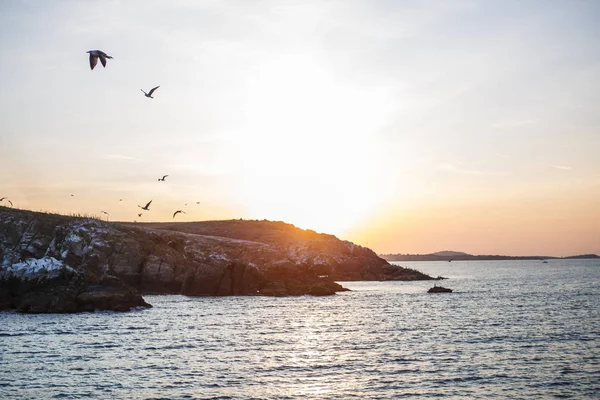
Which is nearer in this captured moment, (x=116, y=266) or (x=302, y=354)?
(x=302, y=354)

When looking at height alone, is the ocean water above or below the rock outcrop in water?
below

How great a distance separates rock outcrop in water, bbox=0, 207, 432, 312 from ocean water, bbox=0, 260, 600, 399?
16.7 ft

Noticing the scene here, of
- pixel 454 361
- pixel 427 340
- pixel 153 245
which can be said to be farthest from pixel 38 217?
pixel 454 361

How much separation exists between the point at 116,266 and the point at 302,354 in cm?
6037

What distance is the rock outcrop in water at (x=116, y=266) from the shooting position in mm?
65375

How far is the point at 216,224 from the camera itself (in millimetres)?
186750

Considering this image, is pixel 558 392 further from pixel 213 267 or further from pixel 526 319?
pixel 213 267

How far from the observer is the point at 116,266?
299 feet

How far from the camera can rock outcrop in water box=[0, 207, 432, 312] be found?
214 feet

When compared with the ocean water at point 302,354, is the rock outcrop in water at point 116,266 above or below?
above

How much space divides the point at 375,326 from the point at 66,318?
31023 millimetres

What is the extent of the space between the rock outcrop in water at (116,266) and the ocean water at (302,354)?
5098 millimetres

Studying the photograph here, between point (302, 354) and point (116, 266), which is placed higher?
point (116, 266)

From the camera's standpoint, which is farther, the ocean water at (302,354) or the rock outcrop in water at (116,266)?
the rock outcrop in water at (116,266)
